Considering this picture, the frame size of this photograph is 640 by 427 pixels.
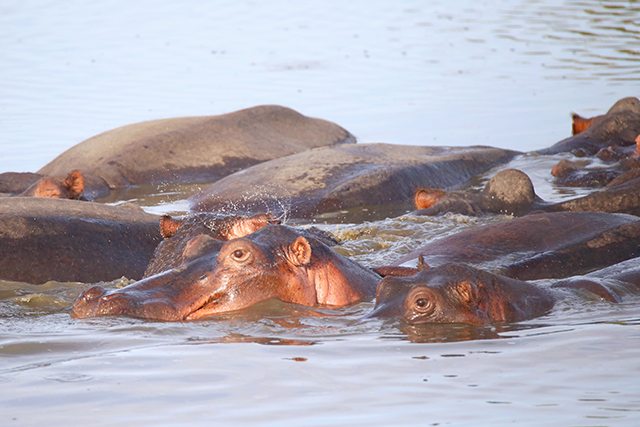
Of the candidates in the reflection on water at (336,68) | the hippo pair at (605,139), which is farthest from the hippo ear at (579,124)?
the reflection on water at (336,68)

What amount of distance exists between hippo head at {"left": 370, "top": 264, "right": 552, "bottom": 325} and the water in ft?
0.27

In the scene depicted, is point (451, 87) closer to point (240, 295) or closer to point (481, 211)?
point (481, 211)

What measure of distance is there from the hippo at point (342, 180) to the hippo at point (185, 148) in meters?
1.05

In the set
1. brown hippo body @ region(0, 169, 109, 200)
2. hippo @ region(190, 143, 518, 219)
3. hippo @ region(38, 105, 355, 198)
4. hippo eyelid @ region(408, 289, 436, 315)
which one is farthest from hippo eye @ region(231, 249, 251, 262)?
hippo @ region(38, 105, 355, 198)

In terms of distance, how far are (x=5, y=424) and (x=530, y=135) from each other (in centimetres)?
984

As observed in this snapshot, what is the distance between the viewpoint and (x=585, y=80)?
16.4m

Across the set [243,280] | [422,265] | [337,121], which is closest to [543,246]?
[422,265]

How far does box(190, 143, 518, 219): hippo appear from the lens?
10.6 metres

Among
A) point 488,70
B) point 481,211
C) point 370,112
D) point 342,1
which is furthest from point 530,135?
point 342,1

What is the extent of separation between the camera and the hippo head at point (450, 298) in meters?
5.86

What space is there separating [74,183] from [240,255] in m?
4.27

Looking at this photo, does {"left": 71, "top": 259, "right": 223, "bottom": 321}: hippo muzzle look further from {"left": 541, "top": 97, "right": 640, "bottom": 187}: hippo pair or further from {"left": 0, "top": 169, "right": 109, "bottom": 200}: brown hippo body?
{"left": 541, "top": 97, "right": 640, "bottom": 187}: hippo pair

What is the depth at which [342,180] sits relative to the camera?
36.1ft

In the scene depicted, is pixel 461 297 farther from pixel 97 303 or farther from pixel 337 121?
pixel 337 121
